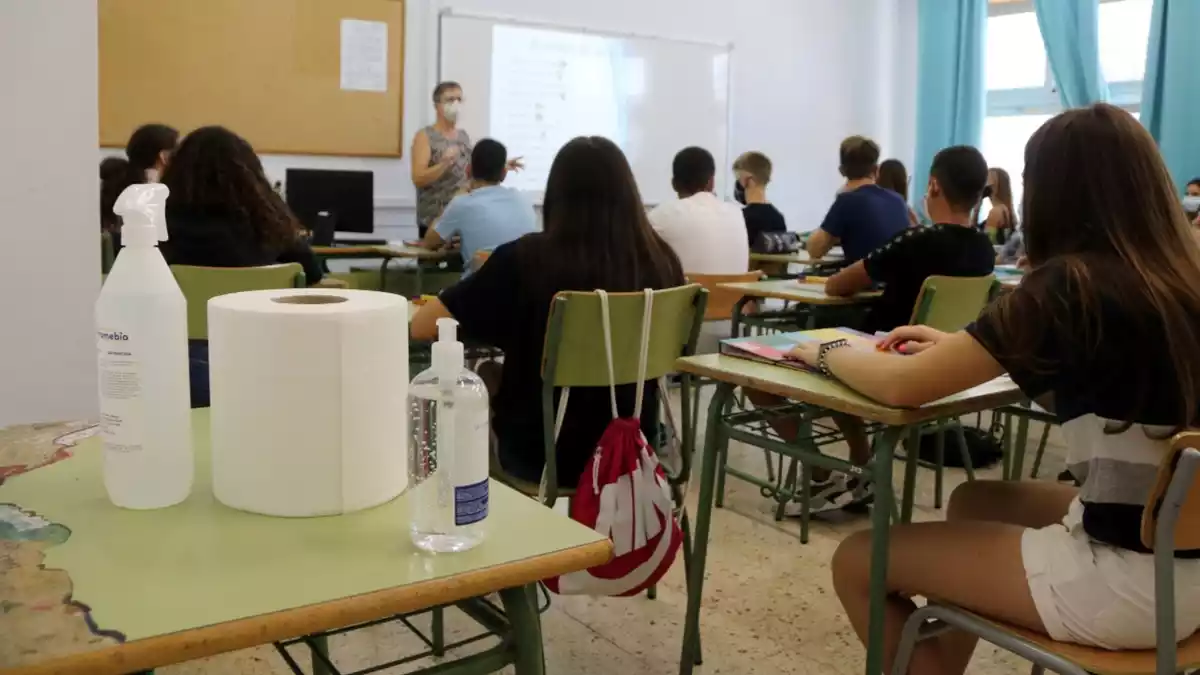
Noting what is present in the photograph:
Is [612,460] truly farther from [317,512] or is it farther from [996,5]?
[996,5]

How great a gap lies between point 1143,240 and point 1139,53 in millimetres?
6526

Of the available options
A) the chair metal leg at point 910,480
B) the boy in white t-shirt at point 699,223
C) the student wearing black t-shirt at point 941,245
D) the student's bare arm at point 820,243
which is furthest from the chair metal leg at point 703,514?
the student's bare arm at point 820,243

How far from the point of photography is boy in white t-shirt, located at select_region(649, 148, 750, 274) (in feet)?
13.2

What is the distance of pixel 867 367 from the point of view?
1.56 metres

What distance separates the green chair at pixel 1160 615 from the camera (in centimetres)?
118

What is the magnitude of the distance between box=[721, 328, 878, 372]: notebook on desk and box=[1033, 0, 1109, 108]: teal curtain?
587cm

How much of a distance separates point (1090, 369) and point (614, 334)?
2.97 ft

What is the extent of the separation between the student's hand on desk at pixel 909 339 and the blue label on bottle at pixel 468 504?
1.00m

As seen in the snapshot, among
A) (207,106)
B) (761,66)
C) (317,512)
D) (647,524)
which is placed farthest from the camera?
(761,66)

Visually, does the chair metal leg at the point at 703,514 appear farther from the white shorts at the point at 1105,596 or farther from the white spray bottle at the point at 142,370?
the white spray bottle at the point at 142,370

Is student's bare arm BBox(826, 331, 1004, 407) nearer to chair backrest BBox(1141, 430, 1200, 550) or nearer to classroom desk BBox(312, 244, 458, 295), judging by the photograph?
chair backrest BBox(1141, 430, 1200, 550)

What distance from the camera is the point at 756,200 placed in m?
5.75

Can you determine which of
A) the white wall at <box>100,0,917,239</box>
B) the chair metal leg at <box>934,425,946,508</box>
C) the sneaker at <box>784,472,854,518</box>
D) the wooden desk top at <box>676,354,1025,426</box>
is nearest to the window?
the white wall at <box>100,0,917,239</box>

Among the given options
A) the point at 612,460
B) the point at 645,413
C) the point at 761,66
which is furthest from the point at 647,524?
the point at 761,66
